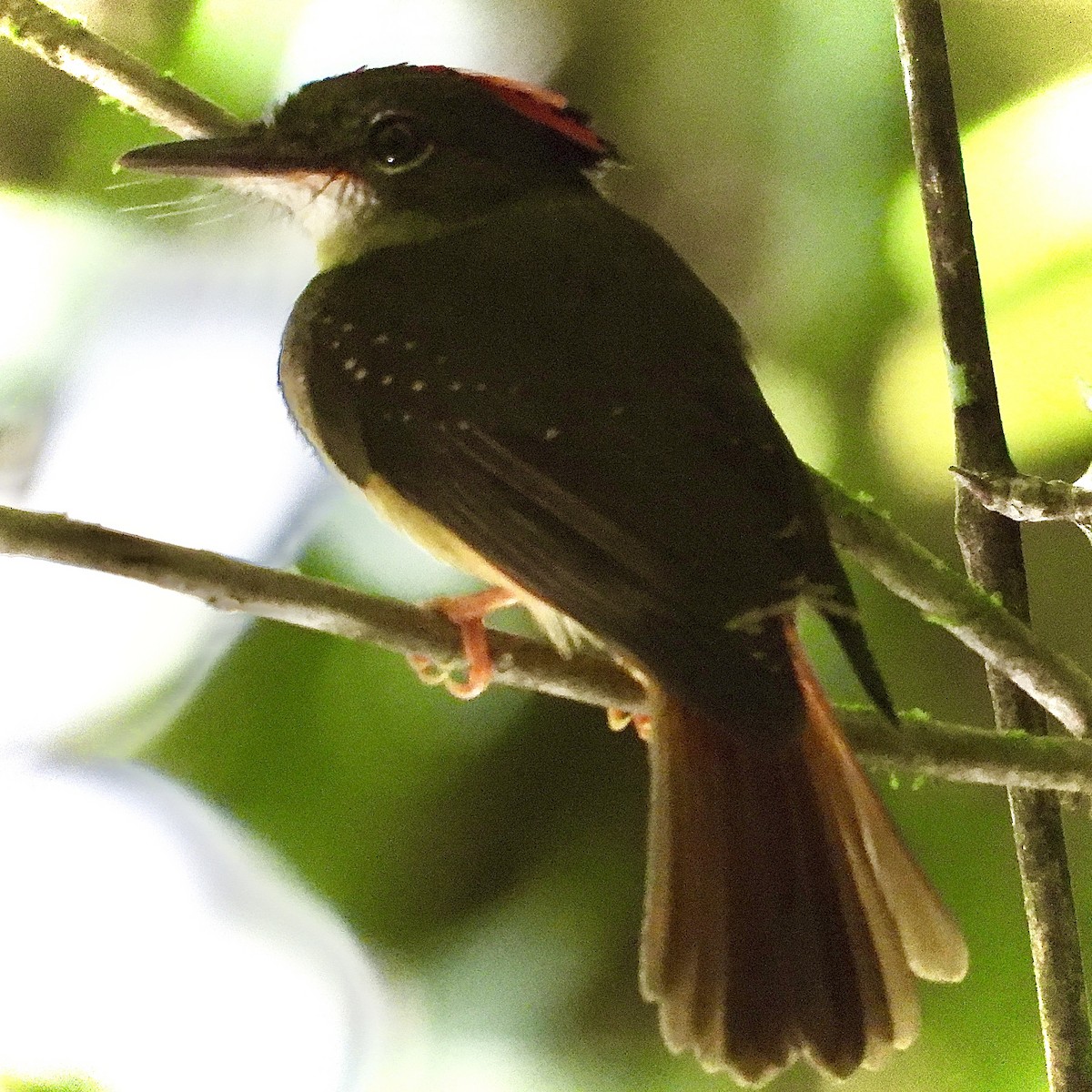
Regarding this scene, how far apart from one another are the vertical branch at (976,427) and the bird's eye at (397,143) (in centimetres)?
67

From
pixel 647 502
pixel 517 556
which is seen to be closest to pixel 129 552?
pixel 517 556

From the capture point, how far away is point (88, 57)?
142 centimetres

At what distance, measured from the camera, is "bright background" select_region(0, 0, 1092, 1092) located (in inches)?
67.8

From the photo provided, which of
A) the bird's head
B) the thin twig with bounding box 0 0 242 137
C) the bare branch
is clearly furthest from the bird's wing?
the thin twig with bounding box 0 0 242 137

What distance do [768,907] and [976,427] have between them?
764 millimetres

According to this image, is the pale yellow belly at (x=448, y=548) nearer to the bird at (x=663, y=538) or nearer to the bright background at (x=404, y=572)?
the bird at (x=663, y=538)

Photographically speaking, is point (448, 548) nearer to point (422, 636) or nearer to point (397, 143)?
point (422, 636)

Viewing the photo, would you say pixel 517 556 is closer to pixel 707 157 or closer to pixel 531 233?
pixel 531 233

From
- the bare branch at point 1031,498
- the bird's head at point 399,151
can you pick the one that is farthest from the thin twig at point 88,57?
the bare branch at point 1031,498

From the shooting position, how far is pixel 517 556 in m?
1.08

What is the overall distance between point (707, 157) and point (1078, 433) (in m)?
0.80

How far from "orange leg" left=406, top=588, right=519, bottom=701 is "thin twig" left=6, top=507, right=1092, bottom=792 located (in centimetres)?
2

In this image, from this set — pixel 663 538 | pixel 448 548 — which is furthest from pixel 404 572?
pixel 663 538

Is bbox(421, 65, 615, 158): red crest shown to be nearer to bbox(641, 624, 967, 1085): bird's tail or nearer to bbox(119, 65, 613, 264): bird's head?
bbox(119, 65, 613, 264): bird's head
